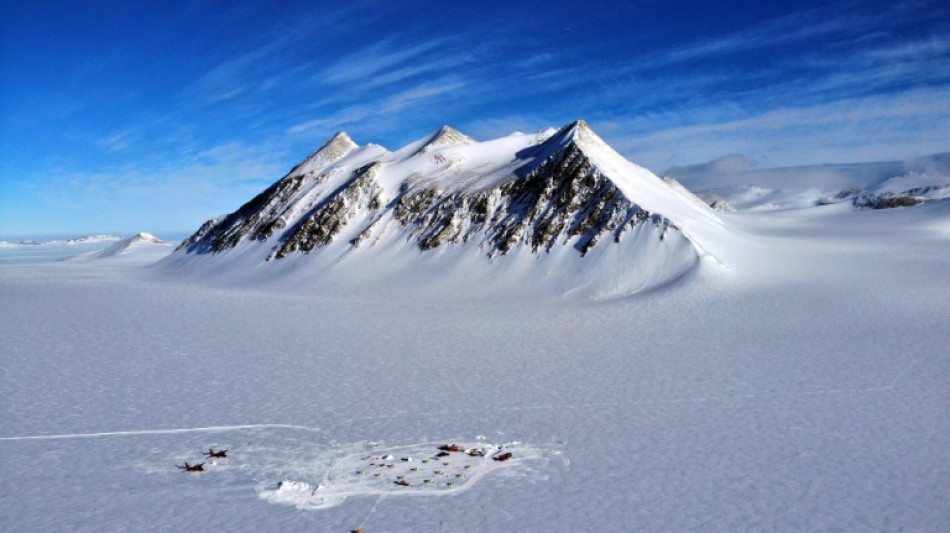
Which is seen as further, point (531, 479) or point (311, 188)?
point (311, 188)

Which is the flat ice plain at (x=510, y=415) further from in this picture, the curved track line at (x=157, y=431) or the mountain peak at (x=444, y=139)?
the mountain peak at (x=444, y=139)

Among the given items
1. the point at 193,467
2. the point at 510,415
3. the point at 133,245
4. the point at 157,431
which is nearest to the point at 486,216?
the point at 510,415

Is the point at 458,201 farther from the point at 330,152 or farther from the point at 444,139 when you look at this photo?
the point at 330,152

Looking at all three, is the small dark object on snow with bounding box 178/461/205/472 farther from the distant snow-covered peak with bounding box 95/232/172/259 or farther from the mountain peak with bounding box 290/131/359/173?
the distant snow-covered peak with bounding box 95/232/172/259

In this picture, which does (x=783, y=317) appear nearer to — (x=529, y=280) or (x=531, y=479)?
(x=529, y=280)

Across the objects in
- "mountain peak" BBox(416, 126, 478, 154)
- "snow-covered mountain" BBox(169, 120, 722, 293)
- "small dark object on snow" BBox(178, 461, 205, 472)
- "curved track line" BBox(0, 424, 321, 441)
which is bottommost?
"small dark object on snow" BBox(178, 461, 205, 472)

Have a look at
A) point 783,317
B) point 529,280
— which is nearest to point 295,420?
point 783,317

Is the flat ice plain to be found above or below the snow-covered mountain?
below

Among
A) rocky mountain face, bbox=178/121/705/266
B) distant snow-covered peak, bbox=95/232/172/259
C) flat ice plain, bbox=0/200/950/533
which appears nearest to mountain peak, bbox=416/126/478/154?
rocky mountain face, bbox=178/121/705/266
